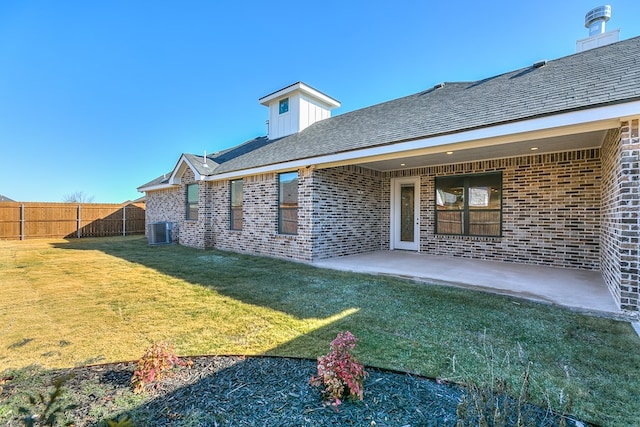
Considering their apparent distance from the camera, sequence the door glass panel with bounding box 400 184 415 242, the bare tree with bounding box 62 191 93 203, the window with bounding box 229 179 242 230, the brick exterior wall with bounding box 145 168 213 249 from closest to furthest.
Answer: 1. the door glass panel with bounding box 400 184 415 242
2. the window with bounding box 229 179 242 230
3. the brick exterior wall with bounding box 145 168 213 249
4. the bare tree with bounding box 62 191 93 203

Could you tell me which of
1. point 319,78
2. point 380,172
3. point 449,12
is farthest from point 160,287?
point 319,78

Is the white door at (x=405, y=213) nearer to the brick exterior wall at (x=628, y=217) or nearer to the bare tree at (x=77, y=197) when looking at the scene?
the brick exterior wall at (x=628, y=217)

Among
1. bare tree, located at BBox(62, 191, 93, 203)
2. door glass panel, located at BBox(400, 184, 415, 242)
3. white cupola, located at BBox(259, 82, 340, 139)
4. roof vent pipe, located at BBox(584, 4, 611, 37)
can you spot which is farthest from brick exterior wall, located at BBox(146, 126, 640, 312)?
bare tree, located at BBox(62, 191, 93, 203)

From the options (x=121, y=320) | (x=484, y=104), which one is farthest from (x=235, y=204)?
(x=484, y=104)

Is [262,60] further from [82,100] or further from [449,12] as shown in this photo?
[82,100]

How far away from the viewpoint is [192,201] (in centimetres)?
1252

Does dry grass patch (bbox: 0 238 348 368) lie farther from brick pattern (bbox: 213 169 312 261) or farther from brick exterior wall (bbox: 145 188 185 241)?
brick exterior wall (bbox: 145 188 185 241)

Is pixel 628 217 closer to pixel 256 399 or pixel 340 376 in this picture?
pixel 340 376

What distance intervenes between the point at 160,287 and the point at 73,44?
9.39m

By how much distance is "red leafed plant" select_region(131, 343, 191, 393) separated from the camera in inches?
88.0

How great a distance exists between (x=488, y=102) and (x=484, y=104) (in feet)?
0.41

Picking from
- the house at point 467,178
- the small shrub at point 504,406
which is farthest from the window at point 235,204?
the small shrub at point 504,406

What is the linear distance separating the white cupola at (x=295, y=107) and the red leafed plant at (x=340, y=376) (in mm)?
11089

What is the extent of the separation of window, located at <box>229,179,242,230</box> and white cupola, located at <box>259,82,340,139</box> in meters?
3.53
